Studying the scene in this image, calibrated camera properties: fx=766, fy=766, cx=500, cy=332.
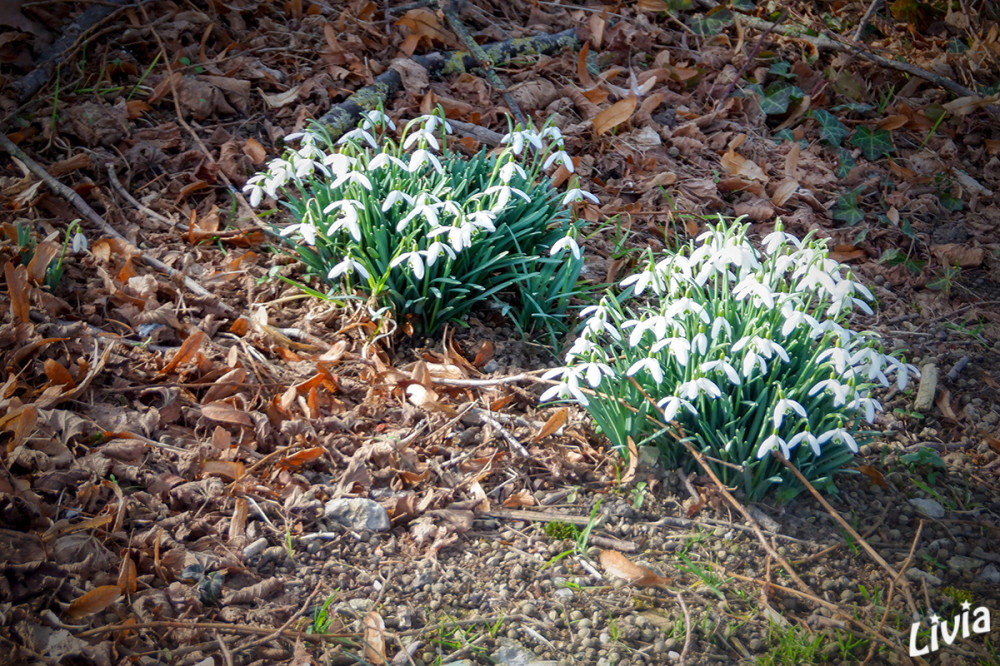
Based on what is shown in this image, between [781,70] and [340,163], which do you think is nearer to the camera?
[340,163]

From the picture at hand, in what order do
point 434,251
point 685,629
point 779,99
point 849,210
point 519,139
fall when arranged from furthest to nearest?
point 779,99, point 849,210, point 519,139, point 434,251, point 685,629

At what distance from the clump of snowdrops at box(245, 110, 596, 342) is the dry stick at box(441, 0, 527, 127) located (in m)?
0.87

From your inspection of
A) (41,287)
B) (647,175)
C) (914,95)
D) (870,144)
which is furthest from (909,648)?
(914,95)

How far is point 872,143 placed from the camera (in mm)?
3805

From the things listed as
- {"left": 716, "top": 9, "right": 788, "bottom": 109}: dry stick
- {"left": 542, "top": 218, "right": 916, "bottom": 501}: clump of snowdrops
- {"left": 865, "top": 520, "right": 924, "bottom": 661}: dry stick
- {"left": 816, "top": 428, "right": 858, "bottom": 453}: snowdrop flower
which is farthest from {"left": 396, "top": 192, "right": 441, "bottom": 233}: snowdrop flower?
{"left": 716, "top": 9, "right": 788, "bottom": 109}: dry stick

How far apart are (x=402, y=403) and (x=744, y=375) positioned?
0.97 meters

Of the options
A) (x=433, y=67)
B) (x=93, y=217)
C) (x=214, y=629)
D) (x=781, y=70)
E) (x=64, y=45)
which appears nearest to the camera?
(x=214, y=629)

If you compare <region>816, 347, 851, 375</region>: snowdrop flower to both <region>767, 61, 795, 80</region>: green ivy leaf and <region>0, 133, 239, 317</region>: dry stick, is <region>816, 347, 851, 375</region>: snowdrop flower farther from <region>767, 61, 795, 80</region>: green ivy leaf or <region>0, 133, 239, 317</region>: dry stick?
<region>767, 61, 795, 80</region>: green ivy leaf

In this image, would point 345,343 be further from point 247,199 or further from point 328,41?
point 328,41

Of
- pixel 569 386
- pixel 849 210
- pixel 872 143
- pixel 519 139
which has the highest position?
pixel 519 139

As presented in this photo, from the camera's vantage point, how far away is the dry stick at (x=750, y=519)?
70.6 inches

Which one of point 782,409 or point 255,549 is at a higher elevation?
point 782,409

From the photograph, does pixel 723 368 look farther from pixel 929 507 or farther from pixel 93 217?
pixel 93 217

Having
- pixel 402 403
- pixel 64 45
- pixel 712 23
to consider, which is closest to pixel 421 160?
pixel 402 403
